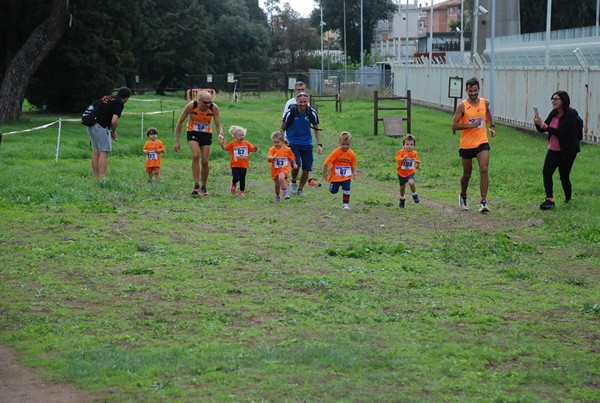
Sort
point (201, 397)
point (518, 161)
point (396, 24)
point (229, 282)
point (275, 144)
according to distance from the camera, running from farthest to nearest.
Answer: point (396, 24)
point (518, 161)
point (275, 144)
point (229, 282)
point (201, 397)

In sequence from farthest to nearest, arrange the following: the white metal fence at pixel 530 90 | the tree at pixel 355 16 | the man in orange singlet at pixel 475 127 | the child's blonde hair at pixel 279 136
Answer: the tree at pixel 355 16
the white metal fence at pixel 530 90
the child's blonde hair at pixel 279 136
the man in orange singlet at pixel 475 127

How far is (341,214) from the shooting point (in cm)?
1525

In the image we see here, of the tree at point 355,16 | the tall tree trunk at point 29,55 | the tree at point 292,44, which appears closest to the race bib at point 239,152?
the tall tree trunk at point 29,55

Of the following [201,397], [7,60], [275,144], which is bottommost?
[201,397]

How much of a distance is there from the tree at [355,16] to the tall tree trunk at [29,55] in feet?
277

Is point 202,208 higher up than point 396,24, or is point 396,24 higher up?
point 396,24

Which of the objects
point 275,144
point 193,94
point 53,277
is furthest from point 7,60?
point 193,94

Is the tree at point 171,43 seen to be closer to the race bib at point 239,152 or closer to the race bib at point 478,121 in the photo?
the race bib at point 239,152

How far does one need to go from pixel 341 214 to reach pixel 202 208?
238 centimetres

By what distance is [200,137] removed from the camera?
57.6ft

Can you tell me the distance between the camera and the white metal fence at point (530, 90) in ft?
87.6

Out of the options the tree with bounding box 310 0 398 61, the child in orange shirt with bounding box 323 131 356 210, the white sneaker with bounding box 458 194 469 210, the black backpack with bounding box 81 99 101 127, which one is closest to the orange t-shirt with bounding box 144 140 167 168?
the black backpack with bounding box 81 99 101 127

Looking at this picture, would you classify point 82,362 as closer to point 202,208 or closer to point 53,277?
point 53,277

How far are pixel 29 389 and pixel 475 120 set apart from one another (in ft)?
34.4
